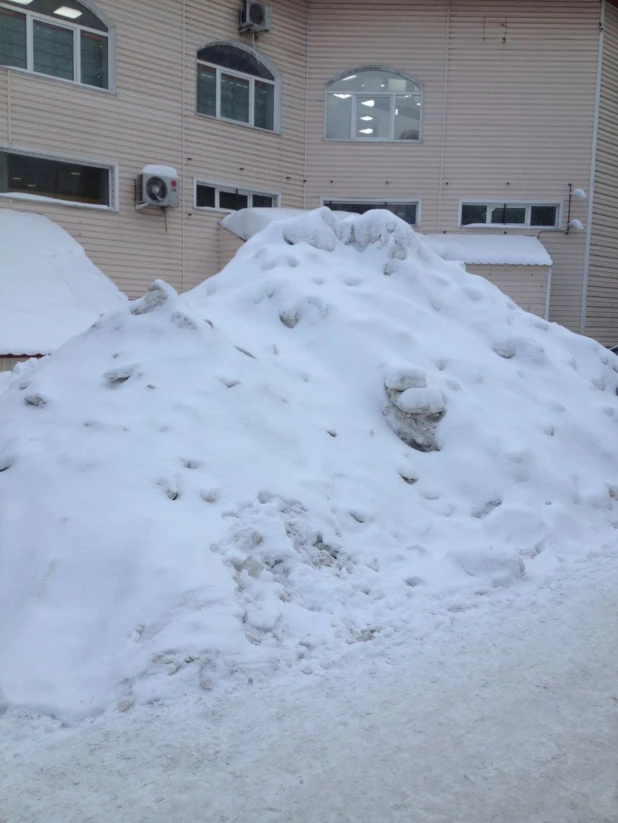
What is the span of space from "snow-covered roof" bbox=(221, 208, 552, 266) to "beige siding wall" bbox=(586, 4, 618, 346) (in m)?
1.66

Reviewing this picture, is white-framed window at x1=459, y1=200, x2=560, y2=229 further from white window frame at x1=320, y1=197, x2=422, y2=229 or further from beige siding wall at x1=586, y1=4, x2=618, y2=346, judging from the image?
beige siding wall at x1=586, y1=4, x2=618, y2=346

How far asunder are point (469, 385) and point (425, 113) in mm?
12082

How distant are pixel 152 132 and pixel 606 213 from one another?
397 inches

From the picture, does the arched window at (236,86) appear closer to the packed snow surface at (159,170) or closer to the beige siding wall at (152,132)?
the beige siding wall at (152,132)

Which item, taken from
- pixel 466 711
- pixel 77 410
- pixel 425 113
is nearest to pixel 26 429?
pixel 77 410

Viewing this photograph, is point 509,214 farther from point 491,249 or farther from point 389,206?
point 389,206

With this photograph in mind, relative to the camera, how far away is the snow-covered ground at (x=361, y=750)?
2.29 metres

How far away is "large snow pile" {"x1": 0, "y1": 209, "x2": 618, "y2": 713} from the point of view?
3.28m

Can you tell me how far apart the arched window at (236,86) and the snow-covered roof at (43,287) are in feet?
14.6

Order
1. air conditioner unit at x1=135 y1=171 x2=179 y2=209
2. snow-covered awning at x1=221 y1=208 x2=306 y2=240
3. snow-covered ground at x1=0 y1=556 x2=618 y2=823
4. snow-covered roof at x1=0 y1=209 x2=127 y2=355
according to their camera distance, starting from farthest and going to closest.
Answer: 1. snow-covered awning at x1=221 y1=208 x2=306 y2=240
2. air conditioner unit at x1=135 y1=171 x2=179 y2=209
3. snow-covered roof at x1=0 y1=209 x2=127 y2=355
4. snow-covered ground at x1=0 y1=556 x2=618 y2=823

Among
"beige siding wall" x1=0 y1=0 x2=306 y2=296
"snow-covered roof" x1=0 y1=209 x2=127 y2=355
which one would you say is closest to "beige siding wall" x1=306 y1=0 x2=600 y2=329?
"beige siding wall" x1=0 y1=0 x2=306 y2=296

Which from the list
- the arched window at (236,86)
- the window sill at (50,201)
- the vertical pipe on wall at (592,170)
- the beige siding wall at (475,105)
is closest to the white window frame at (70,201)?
the window sill at (50,201)

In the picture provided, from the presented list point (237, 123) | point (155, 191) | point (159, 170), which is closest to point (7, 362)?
point (155, 191)

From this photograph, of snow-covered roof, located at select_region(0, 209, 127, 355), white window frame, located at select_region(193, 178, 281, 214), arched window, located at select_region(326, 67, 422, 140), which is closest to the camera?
snow-covered roof, located at select_region(0, 209, 127, 355)
